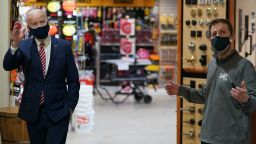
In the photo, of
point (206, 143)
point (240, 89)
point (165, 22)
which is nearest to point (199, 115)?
point (206, 143)

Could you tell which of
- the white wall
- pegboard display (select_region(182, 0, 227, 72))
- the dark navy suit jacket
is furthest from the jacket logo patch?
the white wall

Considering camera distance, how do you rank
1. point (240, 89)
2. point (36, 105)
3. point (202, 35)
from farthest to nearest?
1. point (202, 35)
2. point (36, 105)
3. point (240, 89)

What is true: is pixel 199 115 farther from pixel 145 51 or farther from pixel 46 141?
pixel 145 51

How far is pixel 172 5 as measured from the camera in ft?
51.7

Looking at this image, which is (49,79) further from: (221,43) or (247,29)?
(247,29)

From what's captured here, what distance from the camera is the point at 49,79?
4156 mm

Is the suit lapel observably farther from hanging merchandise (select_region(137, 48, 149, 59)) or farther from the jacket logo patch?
hanging merchandise (select_region(137, 48, 149, 59))

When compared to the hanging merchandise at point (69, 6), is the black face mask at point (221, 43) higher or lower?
lower

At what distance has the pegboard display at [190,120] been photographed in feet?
18.5

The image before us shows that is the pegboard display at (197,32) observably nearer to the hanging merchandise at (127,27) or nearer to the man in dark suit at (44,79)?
the man in dark suit at (44,79)

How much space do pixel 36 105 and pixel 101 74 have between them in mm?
11439

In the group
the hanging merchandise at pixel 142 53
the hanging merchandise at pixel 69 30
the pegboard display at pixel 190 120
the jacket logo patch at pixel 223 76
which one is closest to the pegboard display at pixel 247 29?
the pegboard display at pixel 190 120

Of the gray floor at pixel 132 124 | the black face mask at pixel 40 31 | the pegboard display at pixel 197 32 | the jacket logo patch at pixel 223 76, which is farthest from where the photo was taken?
the gray floor at pixel 132 124

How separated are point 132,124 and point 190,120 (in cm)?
364
